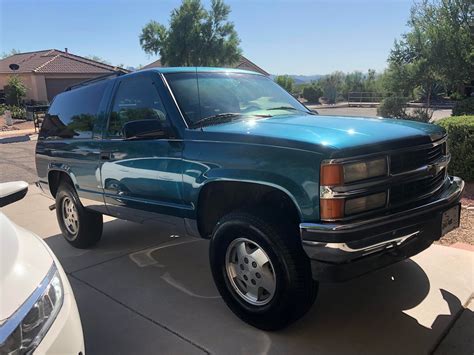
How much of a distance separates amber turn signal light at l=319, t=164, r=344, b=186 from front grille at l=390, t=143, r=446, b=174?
0.44 m

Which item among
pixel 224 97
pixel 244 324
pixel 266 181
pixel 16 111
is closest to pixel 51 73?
Answer: pixel 16 111

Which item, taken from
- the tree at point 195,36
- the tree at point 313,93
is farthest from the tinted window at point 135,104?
the tree at point 313,93

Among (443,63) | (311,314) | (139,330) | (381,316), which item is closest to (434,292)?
(381,316)

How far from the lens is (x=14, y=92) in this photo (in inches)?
1208

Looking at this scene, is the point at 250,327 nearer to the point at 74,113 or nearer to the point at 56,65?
the point at 74,113

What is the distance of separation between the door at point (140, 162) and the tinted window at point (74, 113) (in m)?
0.40

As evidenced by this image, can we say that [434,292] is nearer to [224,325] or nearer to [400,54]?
[224,325]

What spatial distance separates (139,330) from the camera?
342 cm

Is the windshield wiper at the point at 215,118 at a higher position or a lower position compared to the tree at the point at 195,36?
lower

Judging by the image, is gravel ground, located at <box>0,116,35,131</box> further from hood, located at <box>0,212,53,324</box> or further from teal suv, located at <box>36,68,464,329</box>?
hood, located at <box>0,212,53,324</box>

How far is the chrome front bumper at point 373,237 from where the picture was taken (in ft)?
8.81

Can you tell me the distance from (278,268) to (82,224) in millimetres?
3022

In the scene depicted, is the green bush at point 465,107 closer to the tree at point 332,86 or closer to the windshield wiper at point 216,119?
the windshield wiper at point 216,119

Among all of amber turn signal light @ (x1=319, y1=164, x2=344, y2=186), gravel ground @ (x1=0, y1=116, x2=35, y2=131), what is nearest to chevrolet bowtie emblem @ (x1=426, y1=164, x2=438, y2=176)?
amber turn signal light @ (x1=319, y1=164, x2=344, y2=186)
